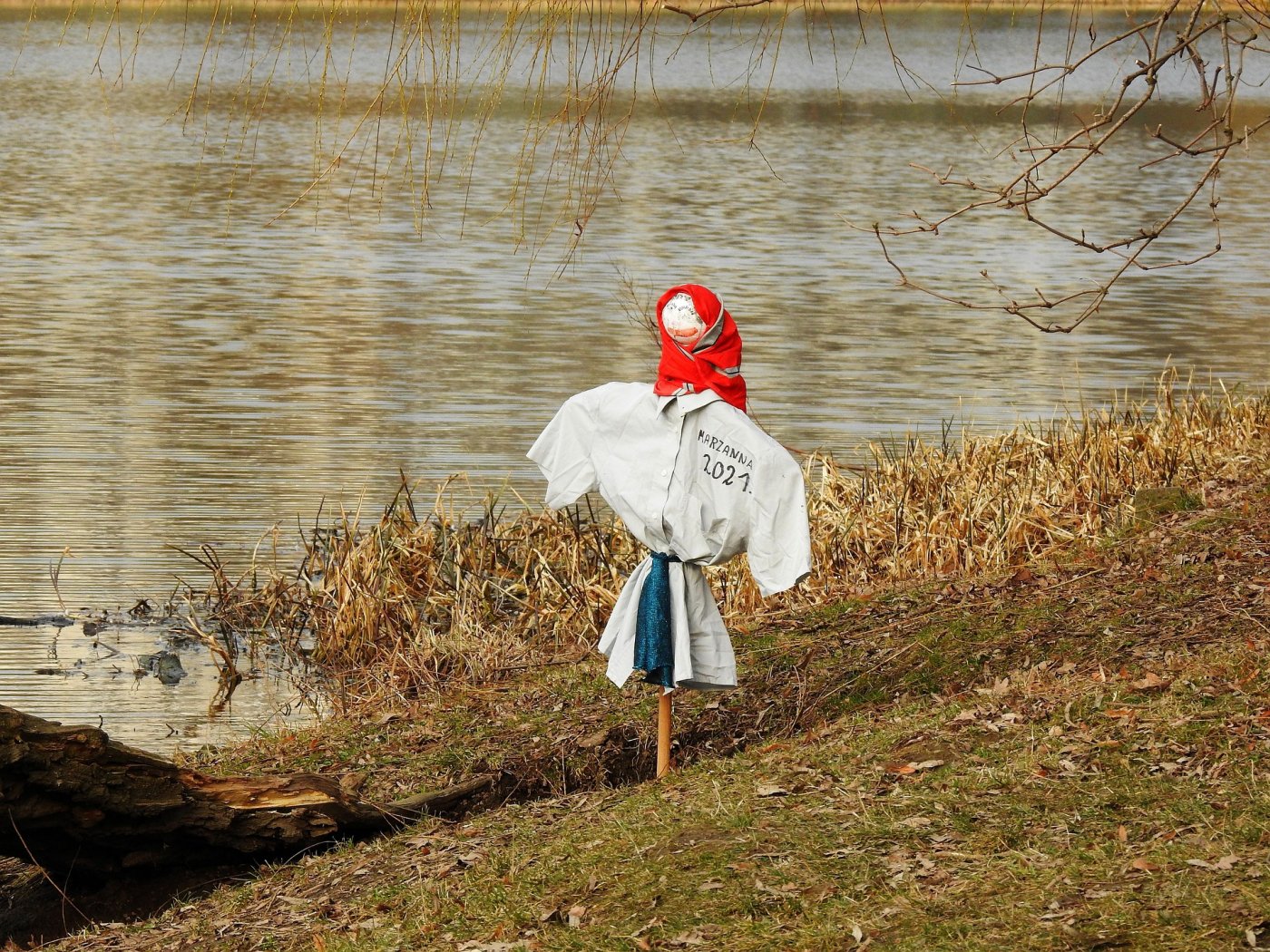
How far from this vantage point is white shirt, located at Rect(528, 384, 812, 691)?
5668 mm

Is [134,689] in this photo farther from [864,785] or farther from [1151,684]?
[1151,684]

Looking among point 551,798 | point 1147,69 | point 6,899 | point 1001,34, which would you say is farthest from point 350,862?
point 1001,34

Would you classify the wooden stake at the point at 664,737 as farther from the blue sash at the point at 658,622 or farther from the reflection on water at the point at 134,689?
the reflection on water at the point at 134,689

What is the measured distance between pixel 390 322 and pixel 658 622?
1382 centimetres

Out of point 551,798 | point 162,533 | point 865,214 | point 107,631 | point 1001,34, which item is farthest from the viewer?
point 1001,34

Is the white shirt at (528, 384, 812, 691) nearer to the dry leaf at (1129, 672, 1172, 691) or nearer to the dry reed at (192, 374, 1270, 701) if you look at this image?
the dry leaf at (1129, 672, 1172, 691)

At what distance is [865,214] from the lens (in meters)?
28.5

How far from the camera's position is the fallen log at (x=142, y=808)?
207 inches

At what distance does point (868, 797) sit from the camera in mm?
5059

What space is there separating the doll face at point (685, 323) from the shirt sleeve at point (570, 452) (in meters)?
0.42

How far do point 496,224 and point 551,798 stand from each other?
23700 millimetres

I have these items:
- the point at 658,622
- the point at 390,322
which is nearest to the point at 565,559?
the point at 658,622

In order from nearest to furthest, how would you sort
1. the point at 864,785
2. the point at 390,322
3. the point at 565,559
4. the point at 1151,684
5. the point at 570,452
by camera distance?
1. the point at 864,785
2. the point at 1151,684
3. the point at 570,452
4. the point at 565,559
5. the point at 390,322

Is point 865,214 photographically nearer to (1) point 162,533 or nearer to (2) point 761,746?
(1) point 162,533
